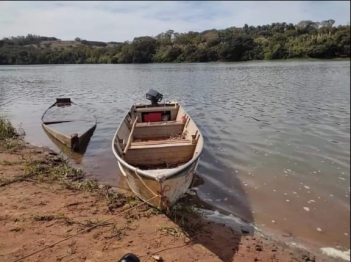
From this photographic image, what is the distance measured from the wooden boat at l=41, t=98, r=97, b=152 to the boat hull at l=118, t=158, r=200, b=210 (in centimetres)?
503

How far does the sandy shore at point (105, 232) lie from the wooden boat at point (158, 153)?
1.25ft

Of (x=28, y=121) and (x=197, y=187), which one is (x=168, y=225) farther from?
(x=28, y=121)

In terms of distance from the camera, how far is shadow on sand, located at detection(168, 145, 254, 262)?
14.9ft

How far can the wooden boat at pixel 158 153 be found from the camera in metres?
4.98

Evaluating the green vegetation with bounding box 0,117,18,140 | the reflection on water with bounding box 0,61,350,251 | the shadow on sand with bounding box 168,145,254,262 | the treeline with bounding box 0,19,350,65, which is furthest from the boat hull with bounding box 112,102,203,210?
the treeline with bounding box 0,19,350,65

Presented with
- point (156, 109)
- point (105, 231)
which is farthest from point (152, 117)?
point (105, 231)

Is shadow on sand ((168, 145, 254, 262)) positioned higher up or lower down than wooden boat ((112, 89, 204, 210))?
lower down

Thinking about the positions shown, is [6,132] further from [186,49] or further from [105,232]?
[186,49]

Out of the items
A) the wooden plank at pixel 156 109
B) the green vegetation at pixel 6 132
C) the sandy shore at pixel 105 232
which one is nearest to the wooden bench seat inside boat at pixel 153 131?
the wooden plank at pixel 156 109

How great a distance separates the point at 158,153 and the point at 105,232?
2480 mm

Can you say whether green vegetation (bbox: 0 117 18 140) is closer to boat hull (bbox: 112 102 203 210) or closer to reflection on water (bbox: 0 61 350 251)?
reflection on water (bbox: 0 61 350 251)

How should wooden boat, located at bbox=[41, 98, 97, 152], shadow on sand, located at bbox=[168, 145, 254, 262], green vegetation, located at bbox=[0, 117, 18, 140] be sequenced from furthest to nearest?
green vegetation, located at bbox=[0, 117, 18, 140] → wooden boat, located at bbox=[41, 98, 97, 152] → shadow on sand, located at bbox=[168, 145, 254, 262]

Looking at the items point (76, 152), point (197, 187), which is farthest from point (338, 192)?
point (76, 152)

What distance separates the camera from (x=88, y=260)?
A: 3.91 metres
